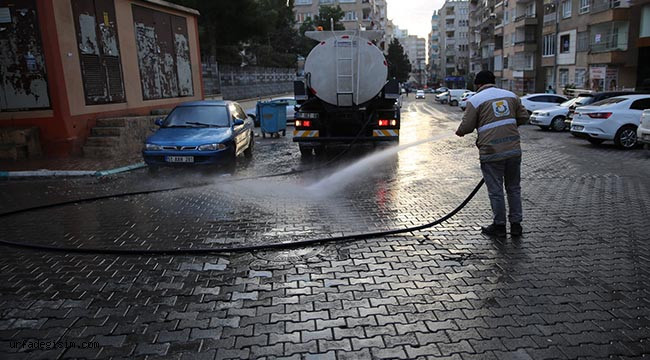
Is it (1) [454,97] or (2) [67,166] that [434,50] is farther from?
(2) [67,166]

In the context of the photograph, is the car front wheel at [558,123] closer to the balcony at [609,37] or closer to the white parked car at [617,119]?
the white parked car at [617,119]

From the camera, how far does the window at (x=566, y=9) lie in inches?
1531

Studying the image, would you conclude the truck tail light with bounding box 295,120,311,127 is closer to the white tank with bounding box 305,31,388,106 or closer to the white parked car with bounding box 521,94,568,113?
the white tank with bounding box 305,31,388,106

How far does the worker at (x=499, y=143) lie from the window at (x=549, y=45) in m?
41.4

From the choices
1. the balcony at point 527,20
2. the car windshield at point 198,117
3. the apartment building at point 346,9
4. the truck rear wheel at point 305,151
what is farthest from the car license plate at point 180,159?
the apartment building at point 346,9

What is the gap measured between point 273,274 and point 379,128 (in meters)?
8.34

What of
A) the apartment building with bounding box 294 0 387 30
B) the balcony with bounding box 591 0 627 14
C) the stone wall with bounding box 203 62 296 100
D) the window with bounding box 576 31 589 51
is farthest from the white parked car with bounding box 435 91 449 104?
the apartment building with bounding box 294 0 387 30

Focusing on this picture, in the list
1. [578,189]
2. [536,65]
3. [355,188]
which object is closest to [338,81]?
[355,188]

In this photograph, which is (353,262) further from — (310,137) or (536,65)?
(536,65)

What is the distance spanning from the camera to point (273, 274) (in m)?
4.73

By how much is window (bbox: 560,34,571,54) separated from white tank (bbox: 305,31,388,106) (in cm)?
3299

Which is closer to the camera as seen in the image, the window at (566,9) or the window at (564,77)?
the window at (566,9)

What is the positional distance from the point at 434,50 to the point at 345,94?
137 meters

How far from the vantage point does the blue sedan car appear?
10.2 m
